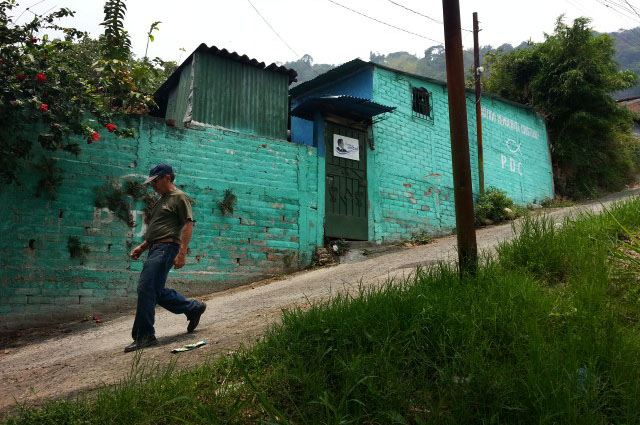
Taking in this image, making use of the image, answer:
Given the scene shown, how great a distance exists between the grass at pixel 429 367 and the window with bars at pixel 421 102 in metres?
7.83

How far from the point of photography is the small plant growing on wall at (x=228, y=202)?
23.7ft

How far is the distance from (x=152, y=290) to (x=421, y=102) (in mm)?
8724

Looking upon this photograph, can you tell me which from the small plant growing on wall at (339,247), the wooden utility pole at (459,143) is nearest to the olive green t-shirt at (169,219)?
the wooden utility pole at (459,143)

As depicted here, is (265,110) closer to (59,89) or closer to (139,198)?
(139,198)

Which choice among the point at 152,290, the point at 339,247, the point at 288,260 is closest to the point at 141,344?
the point at 152,290

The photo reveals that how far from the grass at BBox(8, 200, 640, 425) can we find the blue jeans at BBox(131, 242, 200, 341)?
91 cm

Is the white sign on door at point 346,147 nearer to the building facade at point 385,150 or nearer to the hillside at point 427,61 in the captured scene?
the building facade at point 385,150

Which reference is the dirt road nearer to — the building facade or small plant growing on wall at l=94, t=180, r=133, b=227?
small plant growing on wall at l=94, t=180, r=133, b=227

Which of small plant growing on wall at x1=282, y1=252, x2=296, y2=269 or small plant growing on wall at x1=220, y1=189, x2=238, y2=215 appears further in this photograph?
small plant growing on wall at x1=282, y1=252, x2=296, y2=269

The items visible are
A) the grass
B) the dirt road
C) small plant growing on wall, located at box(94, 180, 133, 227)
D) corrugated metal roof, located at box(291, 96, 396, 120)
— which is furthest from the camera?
corrugated metal roof, located at box(291, 96, 396, 120)

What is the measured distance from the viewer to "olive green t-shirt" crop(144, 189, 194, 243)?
383 centimetres

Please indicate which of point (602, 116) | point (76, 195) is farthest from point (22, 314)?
point (602, 116)

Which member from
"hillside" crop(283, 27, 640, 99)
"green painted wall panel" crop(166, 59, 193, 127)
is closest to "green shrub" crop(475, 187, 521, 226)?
"green painted wall panel" crop(166, 59, 193, 127)

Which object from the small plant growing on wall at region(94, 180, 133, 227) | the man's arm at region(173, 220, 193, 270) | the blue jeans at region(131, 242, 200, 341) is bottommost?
the blue jeans at region(131, 242, 200, 341)
